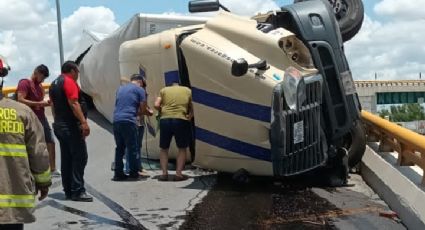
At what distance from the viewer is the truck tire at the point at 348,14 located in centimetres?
965

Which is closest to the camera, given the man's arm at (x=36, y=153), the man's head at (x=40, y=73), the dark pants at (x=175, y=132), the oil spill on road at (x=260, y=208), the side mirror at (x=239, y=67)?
the man's arm at (x=36, y=153)

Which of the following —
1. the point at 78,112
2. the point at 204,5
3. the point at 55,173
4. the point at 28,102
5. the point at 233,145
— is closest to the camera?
the point at 78,112

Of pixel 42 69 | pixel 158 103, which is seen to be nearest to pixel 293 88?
pixel 158 103

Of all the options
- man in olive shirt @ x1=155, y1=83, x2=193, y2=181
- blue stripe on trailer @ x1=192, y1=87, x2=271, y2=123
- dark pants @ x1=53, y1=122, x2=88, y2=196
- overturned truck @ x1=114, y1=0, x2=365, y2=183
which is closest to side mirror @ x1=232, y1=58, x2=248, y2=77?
overturned truck @ x1=114, y1=0, x2=365, y2=183

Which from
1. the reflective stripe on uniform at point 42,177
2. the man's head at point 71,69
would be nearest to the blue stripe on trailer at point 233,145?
the man's head at point 71,69

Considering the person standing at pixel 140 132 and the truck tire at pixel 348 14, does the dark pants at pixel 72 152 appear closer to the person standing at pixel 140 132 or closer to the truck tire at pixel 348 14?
the person standing at pixel 140 132

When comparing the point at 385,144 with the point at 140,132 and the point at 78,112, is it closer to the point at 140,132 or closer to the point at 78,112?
the point at 140,132

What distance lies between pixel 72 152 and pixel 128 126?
1448mm

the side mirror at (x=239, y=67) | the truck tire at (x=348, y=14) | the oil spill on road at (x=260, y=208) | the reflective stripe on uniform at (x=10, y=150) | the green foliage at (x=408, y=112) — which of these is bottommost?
the green foliage at (x=408, y=112)

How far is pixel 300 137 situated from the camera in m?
7.91

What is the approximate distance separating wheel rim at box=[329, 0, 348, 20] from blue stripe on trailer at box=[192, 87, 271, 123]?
274 cm

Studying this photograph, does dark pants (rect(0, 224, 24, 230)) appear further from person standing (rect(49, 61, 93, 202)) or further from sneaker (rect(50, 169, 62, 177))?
sneaker (rect(50, 169, 62, 177))

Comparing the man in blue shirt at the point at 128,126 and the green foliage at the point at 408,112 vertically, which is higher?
the man in blue shirt at the point at 128,126

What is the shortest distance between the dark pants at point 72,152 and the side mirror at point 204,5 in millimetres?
3366
